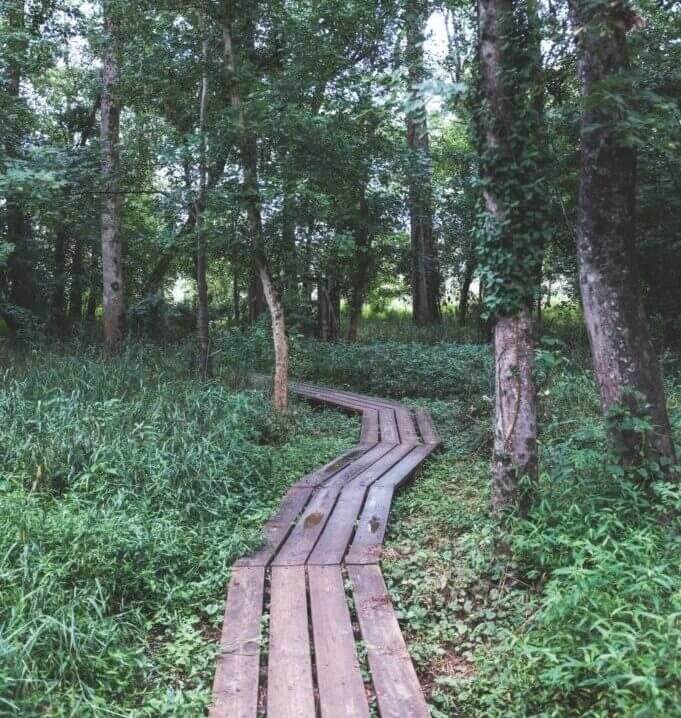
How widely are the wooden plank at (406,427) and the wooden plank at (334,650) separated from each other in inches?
136

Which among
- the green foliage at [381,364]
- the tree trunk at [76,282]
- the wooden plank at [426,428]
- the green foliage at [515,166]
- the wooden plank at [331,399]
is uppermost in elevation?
the tree trunk at [76,282]

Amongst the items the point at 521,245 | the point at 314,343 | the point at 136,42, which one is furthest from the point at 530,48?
the point at 314,343

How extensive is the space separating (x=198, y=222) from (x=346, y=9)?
3468mm

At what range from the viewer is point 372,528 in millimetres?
4500

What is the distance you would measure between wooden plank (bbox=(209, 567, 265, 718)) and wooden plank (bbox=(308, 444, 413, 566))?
50 cm

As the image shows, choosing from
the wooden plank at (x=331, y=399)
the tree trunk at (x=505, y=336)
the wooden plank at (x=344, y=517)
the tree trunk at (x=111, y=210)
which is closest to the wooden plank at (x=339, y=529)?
the wooden plank at (x=344, y=517)

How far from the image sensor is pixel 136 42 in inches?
306

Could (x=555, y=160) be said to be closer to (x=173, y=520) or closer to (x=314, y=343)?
(x=173, y=520)

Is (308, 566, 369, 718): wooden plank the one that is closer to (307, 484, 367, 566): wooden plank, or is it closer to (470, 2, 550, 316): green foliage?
(307, 484, 367, 566): wooden plank

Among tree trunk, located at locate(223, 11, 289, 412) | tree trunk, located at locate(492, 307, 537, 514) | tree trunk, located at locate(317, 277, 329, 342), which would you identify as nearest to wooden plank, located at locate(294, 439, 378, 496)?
tree trunk, located at locate(223, 11, 289, 412)

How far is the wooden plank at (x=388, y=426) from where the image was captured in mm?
7166

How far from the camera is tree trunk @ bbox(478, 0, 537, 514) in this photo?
3.76m

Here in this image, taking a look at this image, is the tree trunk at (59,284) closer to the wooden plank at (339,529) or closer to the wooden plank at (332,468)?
the wooden plank at (332,468)

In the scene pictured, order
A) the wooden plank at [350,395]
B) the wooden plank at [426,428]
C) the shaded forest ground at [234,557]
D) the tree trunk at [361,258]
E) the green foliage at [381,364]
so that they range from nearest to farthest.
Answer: the shaded forest ground at [234,557] → the wooden plank at [426,428] → the wooden plank at [350,395] → the green foliage at [381,364] → the tree trunk at [361,258]
